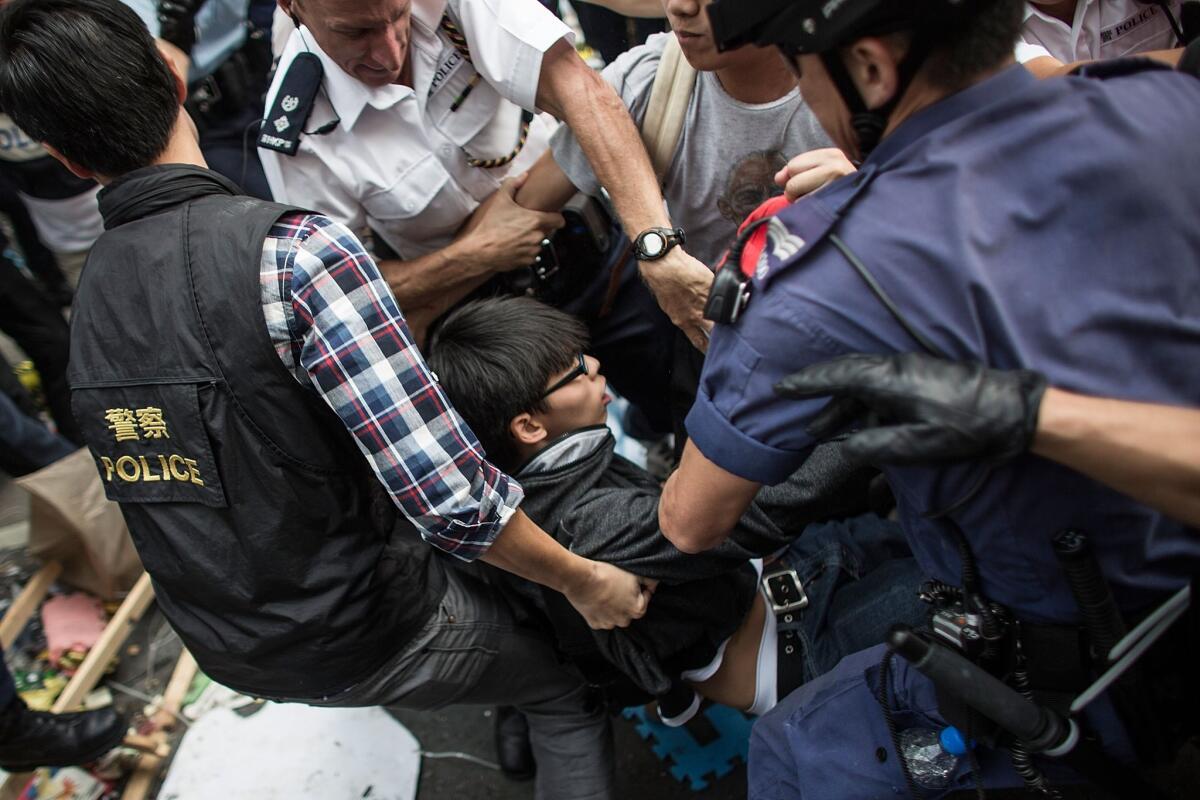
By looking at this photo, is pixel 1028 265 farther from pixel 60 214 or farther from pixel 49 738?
pixel 60 214

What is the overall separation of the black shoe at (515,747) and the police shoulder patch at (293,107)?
184 centimetres

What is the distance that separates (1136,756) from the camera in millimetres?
1370

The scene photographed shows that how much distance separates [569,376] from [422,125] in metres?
0.88

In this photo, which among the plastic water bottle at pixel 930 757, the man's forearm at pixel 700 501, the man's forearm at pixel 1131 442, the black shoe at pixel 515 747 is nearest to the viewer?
the man's forearm at pixel 1131 442

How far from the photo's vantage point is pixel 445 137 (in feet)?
8.10

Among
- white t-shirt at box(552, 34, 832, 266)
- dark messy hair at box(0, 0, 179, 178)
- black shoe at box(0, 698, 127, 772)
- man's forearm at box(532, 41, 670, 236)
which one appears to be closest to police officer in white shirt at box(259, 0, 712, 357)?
man's forearm at box(532, 41, 670, 236)

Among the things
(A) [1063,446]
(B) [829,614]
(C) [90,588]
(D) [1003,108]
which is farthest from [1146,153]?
(C) [90,588]

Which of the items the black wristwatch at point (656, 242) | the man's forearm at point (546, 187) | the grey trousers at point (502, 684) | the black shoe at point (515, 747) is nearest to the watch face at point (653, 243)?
the black wristwatch at point (656, 242)

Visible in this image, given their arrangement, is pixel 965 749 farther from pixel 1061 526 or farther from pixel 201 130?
pixel 201 130

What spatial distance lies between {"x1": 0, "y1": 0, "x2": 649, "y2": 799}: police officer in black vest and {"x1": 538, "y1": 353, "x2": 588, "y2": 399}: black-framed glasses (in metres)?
0.40

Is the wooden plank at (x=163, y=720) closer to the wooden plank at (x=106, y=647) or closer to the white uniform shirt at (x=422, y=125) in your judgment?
the wooden plank at (x=106, y=647)

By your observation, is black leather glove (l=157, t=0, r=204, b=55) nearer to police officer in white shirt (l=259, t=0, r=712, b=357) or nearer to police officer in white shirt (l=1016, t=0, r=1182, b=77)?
police officer in white shirt (l=259, t=0, r=712, b=357)

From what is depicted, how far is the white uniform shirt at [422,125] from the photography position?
2281 millimetres

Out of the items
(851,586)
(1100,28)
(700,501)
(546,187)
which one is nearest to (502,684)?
(851,586)
